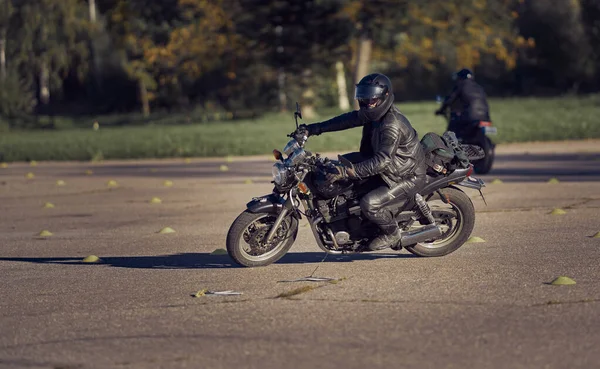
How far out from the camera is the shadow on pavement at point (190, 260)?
971 centimetres

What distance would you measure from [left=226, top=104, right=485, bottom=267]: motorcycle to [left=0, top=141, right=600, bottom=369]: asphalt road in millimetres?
179

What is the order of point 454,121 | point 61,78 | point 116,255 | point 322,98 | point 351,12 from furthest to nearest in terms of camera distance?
point 61,78 → point 322,98 → point 351,12 → point 454,121 → point 116,255

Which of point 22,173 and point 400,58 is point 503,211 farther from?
point 400,58

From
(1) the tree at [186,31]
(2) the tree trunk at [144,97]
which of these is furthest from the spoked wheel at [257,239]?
(2) the tree trunk at [144,97]

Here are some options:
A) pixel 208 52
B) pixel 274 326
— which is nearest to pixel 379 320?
pixel 274 326

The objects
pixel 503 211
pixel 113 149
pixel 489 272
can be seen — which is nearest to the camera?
pixel 489 272

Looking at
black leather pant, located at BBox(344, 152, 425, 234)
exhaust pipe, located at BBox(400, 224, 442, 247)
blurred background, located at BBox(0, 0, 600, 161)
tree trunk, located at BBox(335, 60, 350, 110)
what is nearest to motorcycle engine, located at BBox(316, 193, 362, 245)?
black leather pant, located at BBox(344, 152, 425, 234)

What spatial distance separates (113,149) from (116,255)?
18807mm

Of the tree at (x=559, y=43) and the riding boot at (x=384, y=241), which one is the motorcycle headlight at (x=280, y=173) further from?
the tree at (x=559, y=43)

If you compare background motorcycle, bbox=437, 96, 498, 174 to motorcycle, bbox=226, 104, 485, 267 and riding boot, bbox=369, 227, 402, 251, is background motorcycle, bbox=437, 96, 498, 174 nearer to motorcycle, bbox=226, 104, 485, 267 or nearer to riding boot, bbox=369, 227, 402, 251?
motorcycle, bbox=226, 104, 485, 267

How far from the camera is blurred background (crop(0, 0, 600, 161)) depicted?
3145 centimetres

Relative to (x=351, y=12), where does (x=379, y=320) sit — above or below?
below

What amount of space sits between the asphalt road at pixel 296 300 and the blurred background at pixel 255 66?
1602 cm

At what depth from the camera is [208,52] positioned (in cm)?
4459
